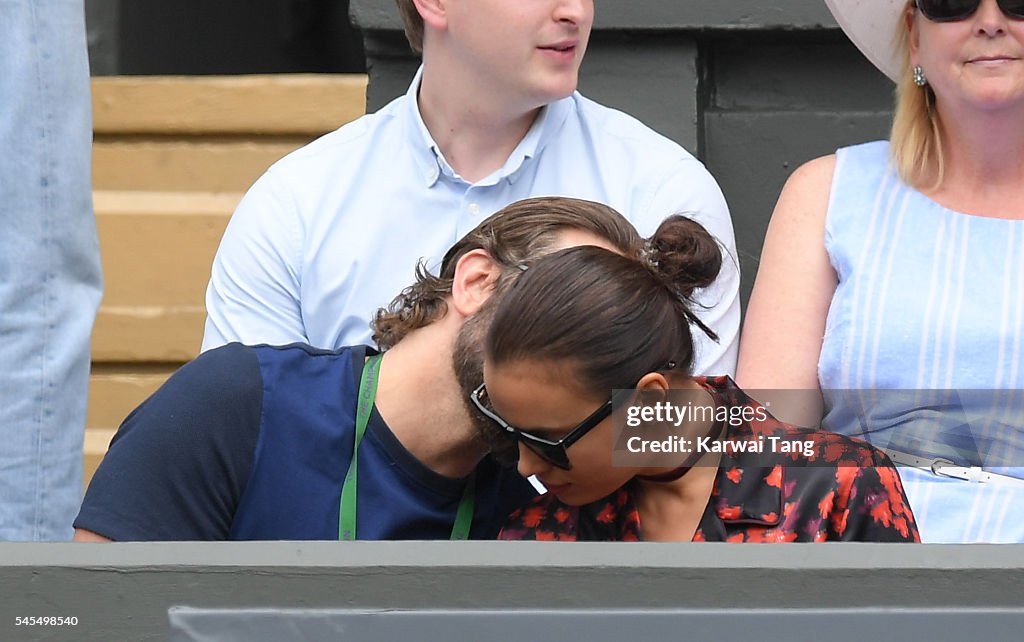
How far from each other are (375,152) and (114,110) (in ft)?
3.46

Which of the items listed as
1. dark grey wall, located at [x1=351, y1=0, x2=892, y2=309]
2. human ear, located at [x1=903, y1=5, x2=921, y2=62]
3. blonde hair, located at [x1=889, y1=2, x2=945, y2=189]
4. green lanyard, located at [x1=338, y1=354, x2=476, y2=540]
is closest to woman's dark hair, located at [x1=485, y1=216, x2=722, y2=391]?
green lanyard, located at [x1=338, y1=354, x2=476, y2=540]

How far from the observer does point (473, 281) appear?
2068mm

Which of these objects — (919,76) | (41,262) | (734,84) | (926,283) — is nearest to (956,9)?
(919,76)

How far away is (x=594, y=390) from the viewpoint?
1.83 meters

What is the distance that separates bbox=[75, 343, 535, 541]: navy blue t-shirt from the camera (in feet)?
6.42

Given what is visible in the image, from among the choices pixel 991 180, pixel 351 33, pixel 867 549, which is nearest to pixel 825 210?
pixel 991 180

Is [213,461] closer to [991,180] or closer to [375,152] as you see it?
[375,152]

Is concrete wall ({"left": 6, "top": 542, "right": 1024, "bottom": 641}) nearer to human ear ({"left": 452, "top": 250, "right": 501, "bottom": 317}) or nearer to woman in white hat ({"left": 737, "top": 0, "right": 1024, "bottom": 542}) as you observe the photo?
human ear ({"left": 452, "top": 250, "right": 501, "bottom": 317})

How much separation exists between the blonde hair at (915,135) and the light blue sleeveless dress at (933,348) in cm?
4

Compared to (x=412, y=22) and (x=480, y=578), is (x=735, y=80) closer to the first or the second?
(x=412, y=22)

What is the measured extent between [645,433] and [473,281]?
359 mm

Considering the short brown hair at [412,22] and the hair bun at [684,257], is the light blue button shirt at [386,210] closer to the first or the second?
the short brown hair at [412,22]

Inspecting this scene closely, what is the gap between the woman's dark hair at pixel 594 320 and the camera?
181 cm

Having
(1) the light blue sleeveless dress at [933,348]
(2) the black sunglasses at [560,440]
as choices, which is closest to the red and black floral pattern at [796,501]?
(2) the black sunglasses at [560,440]
